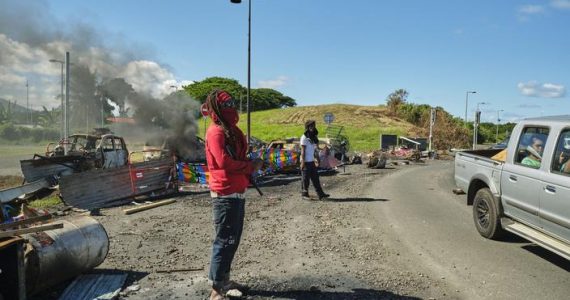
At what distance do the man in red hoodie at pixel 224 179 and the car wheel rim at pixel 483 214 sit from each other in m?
4.25

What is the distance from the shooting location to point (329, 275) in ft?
17.4

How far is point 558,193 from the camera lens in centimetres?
514

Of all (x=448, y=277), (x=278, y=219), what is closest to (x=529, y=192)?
(x=448, y=277)

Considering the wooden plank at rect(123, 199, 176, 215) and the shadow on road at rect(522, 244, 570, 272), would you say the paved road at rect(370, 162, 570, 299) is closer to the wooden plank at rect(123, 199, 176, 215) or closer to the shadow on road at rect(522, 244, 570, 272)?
the shadow on road at rect(522, 244, 570, 272)

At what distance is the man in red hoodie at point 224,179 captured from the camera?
427cm

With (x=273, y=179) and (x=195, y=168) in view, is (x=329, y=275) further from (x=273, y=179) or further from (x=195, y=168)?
(x=273, y=179)

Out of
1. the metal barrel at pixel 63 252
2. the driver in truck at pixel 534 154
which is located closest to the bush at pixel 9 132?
the metal barrel at pixel 63 252

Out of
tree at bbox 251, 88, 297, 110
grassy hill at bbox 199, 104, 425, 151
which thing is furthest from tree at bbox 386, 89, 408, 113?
tree at bbox 251, 88, 297, 110

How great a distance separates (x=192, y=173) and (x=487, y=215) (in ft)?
29.0

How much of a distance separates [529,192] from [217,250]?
3917mm

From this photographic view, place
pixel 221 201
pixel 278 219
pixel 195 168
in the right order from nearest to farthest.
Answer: pixel 221 201, pixel 278 219, pixel 195 168

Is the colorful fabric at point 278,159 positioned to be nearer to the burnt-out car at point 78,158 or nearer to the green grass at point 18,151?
the burnt-out car at point 78,158

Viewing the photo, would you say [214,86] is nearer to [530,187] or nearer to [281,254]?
[281,254]

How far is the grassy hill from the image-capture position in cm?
4984
